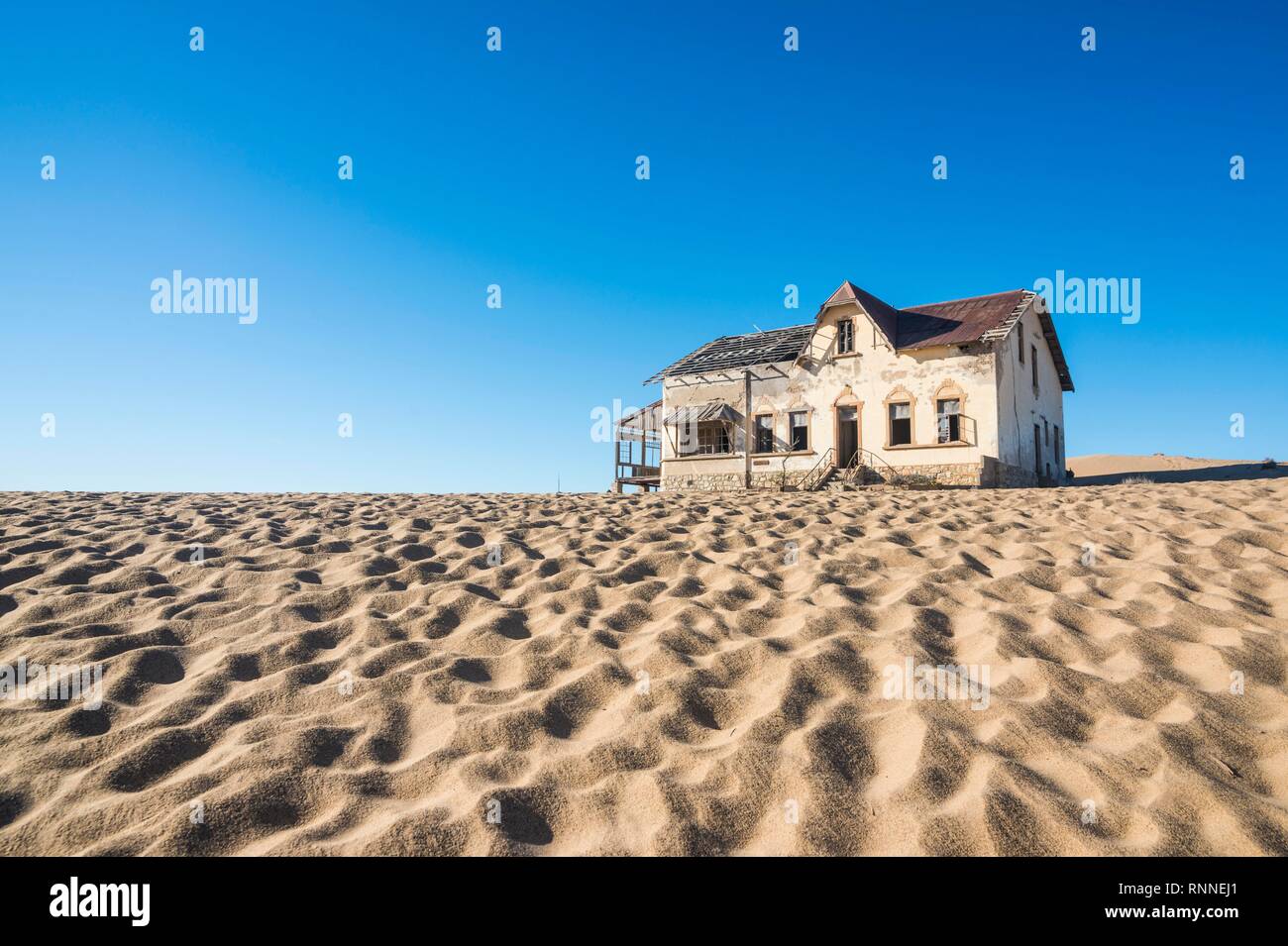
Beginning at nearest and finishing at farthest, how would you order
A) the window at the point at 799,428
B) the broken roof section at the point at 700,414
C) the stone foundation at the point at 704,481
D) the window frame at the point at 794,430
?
the window frame at the point at 794,430, the window at the point at 799,428, the stone foundation at the point at 704,481, the broken roof section at the point at 700,414

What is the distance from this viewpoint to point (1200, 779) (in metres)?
2.33

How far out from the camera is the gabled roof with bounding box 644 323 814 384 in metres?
21.8

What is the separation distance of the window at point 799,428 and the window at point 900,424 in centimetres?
258

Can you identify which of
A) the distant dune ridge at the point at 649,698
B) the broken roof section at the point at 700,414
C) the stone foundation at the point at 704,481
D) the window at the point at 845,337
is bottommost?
the distant dune ridge at the point at 649,698

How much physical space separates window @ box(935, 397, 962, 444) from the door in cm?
236

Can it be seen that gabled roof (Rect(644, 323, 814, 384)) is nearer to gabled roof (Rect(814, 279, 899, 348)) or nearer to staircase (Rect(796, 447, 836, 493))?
gabled roof (Rect(814, 279, 899, 348))

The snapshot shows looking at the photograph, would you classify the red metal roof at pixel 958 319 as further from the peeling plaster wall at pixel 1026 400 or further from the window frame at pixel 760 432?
the window frame at pixel 760 432

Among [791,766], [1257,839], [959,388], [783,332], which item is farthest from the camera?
[783,332]

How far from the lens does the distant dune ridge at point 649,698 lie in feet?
7.09

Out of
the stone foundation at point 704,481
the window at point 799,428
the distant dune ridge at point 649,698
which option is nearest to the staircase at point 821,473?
the window at point 799,428

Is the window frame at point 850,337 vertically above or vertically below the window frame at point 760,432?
above
